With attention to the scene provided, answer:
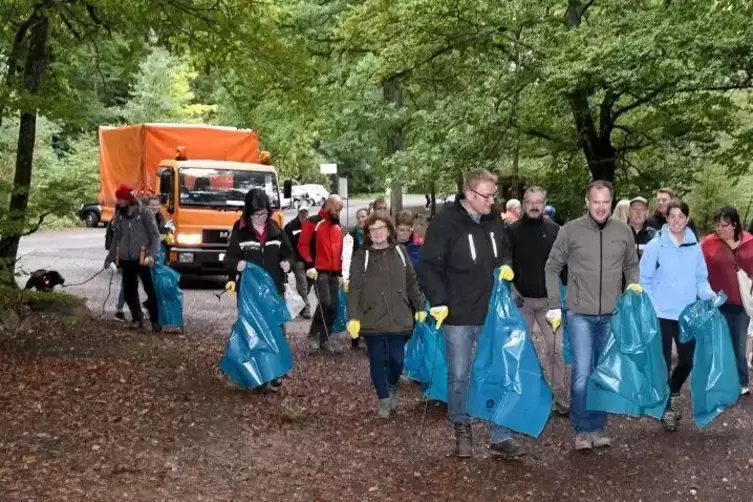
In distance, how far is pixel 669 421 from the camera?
7094mm

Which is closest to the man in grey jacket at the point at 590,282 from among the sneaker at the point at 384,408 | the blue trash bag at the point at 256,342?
the sneaker at the point at 384,408

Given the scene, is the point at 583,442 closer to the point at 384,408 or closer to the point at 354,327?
the point at 384,408

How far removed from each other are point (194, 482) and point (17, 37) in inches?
287

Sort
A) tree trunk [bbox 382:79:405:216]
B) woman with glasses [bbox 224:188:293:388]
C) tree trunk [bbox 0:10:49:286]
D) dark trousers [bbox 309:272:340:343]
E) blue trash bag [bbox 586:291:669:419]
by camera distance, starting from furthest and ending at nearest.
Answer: tree trunk [bbox 382:79:405:216] < tree trunk [bbox 0:10:49:286] < dark trousers [bbox 309:272:340:343] < woman with glasses [bbox 224:188:293:388] < blue trash bag [bbox 586:291:669:419]

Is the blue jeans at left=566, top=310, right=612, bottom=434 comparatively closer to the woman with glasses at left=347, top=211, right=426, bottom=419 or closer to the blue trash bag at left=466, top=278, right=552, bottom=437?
the blue trash bag at left=466, top=278, right=552, bottom=437

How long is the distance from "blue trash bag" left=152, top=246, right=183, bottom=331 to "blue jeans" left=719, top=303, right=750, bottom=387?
6.35 meters

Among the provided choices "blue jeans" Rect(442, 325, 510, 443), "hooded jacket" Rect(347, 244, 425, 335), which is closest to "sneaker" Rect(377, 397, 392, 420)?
"hooded jacket" Rect(347, 244, 425, 335)

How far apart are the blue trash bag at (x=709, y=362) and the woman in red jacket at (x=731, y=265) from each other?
0.98 m

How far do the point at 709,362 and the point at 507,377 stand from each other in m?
1.71

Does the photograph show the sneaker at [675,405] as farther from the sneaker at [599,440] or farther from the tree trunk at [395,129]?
the tree trunk at [395,129]

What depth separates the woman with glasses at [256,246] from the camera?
8.38 meters

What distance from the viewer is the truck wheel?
39.6 meters

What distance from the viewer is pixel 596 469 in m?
6.09

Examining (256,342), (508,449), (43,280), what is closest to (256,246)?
(256,342)
